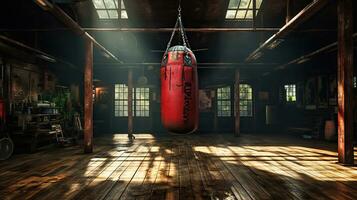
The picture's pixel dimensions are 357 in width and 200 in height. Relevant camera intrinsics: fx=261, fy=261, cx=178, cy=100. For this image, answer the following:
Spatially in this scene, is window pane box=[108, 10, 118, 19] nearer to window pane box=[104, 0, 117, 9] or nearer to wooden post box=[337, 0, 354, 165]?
window pane box=[104, 0, 117, 9]

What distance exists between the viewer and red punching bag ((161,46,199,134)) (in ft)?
13.0

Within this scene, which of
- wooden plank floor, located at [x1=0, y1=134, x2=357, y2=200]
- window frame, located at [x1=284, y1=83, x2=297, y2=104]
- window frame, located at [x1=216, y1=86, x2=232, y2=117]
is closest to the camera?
wooden plank floor, located at [x1=0, y1=134, x2=357, y2=200]

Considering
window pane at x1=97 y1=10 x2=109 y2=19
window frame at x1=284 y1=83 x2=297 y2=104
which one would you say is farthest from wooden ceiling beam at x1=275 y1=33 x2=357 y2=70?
window pane at x1=97 y1=10 x2=109 y2=19

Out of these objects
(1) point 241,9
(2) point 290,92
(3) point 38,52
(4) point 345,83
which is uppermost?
(1) point 241,9

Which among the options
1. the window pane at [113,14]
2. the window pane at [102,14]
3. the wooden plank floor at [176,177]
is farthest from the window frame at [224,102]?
the wooden plank floor at [176,177]

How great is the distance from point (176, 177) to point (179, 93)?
4.28ft

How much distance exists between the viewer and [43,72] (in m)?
8.88

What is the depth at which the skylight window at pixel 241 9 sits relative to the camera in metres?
8.35

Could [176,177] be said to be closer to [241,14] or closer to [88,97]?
[88,97]

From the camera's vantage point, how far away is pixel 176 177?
4055 mm

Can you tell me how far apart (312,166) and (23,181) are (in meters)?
4.90

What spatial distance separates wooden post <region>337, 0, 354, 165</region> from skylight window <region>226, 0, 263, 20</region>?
Result: 11.3 feet

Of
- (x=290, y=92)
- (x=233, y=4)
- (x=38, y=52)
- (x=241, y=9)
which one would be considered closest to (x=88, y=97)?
(x=38, y=52)

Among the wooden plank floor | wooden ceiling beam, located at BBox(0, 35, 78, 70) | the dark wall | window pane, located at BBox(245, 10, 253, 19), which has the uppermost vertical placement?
window pane, located at BBox(245, 10, 253, 19)
